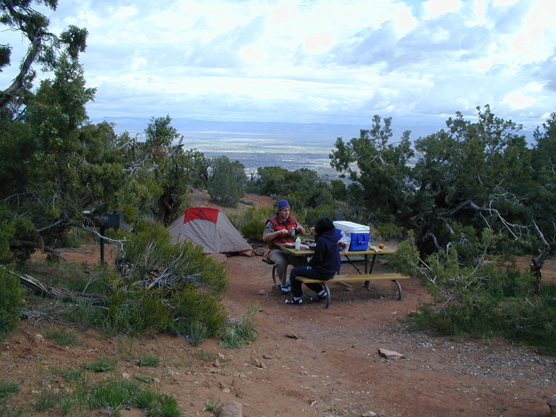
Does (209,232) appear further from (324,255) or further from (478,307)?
(478,307)

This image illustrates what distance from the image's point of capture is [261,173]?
30094mm

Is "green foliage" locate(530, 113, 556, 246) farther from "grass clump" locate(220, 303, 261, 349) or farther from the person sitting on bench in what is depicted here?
"grass clump" locate(220, 303, 261, 349)

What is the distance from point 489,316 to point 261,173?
80.4 feet

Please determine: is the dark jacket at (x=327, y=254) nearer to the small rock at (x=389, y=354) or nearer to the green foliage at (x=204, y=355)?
the small rock at (x=389, y=354)

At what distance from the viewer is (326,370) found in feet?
16.4

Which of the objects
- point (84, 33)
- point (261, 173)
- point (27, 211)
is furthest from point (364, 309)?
point (261, 173)

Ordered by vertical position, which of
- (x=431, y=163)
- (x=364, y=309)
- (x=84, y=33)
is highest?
(x=84, y=33)

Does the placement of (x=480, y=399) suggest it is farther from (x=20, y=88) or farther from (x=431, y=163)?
(x=20, y=88)

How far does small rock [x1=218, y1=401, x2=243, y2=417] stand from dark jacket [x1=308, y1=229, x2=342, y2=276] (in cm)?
379

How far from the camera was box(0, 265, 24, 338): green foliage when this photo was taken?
14.0ft

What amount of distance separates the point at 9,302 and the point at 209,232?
7.12 meters

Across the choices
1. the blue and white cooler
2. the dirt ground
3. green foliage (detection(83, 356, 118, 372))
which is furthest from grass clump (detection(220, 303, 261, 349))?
the blue and white cooler

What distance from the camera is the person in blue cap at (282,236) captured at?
8.07 metres

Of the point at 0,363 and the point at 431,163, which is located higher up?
the point at 431,163
